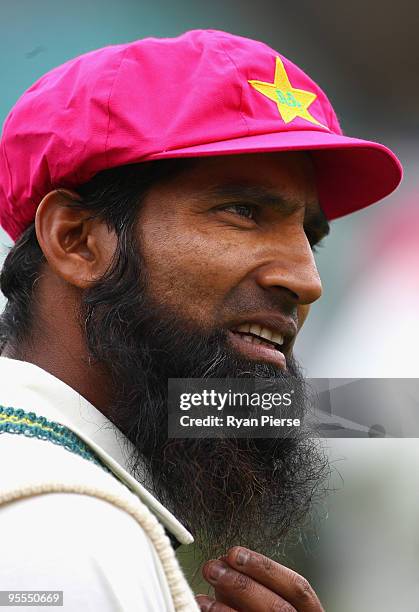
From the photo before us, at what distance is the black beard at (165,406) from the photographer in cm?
172

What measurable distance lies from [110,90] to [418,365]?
2.11 m

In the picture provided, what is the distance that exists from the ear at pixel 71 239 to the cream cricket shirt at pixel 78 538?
0.61 meters

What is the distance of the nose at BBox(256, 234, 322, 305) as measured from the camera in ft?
5.82

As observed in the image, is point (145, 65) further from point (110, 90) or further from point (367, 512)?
point (367, 512)

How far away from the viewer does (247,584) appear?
1.49 metres

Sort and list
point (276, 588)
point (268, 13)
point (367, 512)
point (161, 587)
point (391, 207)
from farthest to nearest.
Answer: point (268, 13) < point (391, 207) < point (367, 512) < point (276, 588) < point (161, 587)

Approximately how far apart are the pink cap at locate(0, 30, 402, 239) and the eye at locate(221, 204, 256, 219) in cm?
13

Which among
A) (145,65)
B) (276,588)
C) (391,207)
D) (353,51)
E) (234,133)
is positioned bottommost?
(276,588)

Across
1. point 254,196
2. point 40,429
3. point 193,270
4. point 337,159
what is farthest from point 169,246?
point 40,429

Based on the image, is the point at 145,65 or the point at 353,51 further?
the point at 353,51

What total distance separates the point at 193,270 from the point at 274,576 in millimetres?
540

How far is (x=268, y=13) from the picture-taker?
452 centimetres

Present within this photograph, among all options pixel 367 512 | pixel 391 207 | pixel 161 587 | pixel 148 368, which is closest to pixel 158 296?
pixel 148 368

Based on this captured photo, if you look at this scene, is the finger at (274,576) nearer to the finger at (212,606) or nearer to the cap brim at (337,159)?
the finger at (212,606)
